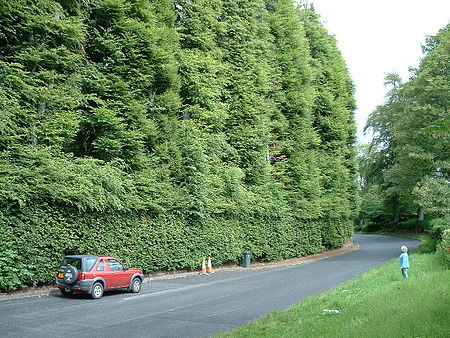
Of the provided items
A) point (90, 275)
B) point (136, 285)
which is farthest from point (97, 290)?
point (136, 285)

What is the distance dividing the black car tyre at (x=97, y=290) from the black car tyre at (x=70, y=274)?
0.74m

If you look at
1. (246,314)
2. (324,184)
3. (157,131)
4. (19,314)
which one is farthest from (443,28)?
(19,314)

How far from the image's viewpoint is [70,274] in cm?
1397

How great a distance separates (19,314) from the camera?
36.8 ft

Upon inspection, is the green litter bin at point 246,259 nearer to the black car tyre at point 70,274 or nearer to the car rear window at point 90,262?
the car rear window at point 90,262

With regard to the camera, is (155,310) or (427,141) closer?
(155,310)

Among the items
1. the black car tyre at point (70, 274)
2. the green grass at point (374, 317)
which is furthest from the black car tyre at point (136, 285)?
the green grass at point (374, 317)

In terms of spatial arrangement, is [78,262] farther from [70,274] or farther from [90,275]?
[90,275]

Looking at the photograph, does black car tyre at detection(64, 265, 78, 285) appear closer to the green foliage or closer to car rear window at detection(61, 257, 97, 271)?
car rear window at detection(61, 257, 97, 271)

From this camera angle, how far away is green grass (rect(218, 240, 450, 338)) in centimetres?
714

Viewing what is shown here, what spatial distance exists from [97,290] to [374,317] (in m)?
9.96

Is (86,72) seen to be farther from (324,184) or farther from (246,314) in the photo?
(324,184)

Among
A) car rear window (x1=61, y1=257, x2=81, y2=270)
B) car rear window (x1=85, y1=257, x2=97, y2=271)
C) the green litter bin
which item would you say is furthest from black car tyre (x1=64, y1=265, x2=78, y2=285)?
the green litter bin

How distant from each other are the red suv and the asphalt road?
1.31ft
